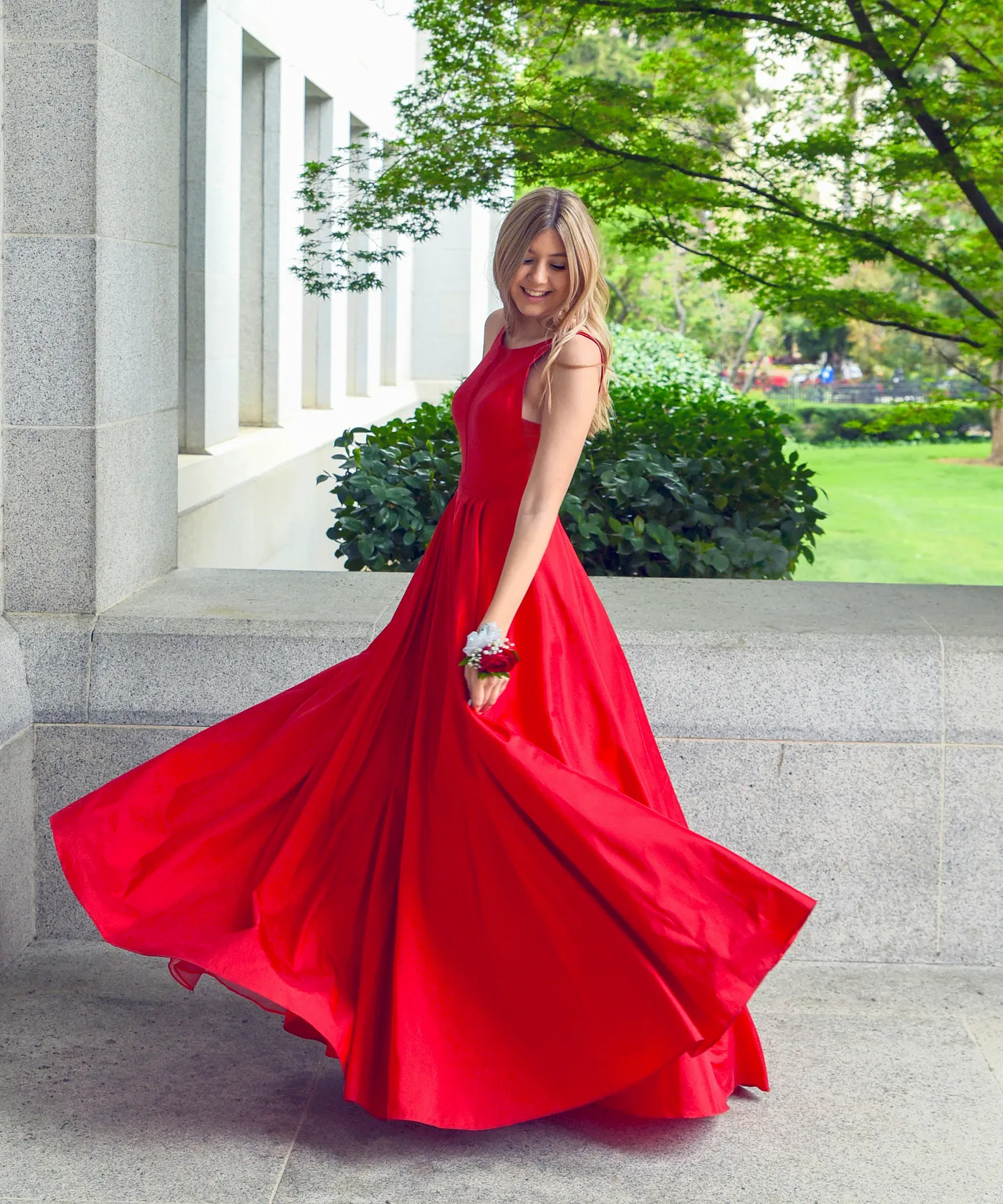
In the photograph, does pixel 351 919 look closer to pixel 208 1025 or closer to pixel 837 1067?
pixel 208 1025

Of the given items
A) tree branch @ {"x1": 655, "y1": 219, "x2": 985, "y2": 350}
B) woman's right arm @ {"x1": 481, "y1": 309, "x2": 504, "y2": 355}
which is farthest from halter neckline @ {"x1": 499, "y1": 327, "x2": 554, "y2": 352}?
tree branch @ {"x1": 655, "y1": 219, "x2": 985, "y2": 350}

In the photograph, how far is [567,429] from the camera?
120 inches

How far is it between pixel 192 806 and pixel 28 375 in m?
1.66

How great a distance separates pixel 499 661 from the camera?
3057 mm

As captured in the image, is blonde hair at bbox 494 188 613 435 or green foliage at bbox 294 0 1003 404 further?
green foliage at bbox 294 0 1003 404

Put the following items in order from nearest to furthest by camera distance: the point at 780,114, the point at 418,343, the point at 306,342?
the point at 780,114 → the point at 306,342 → the point at 418,343

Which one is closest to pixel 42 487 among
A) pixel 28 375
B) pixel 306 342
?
pixel 28 375

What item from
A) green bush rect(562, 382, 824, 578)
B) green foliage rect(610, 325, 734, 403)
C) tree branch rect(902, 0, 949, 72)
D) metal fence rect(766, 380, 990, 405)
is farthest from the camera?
metal fence rect(766, 380, 990, 405)

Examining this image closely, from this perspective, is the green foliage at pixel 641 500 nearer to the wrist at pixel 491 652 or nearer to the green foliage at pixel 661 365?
the green foliage at pixel 661 365

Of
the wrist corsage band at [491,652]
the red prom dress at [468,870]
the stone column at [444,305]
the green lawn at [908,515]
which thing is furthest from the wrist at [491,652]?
the green lawn at [908,515]

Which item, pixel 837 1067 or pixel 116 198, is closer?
pixel 837 1067

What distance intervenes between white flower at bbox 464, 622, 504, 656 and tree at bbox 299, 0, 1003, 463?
15.2ft

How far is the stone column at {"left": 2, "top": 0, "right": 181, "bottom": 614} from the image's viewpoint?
421cm

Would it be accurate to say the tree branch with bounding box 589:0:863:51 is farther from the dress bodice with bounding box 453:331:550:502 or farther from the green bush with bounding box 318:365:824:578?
the dress bodice with bounding box 453:331:550:502
